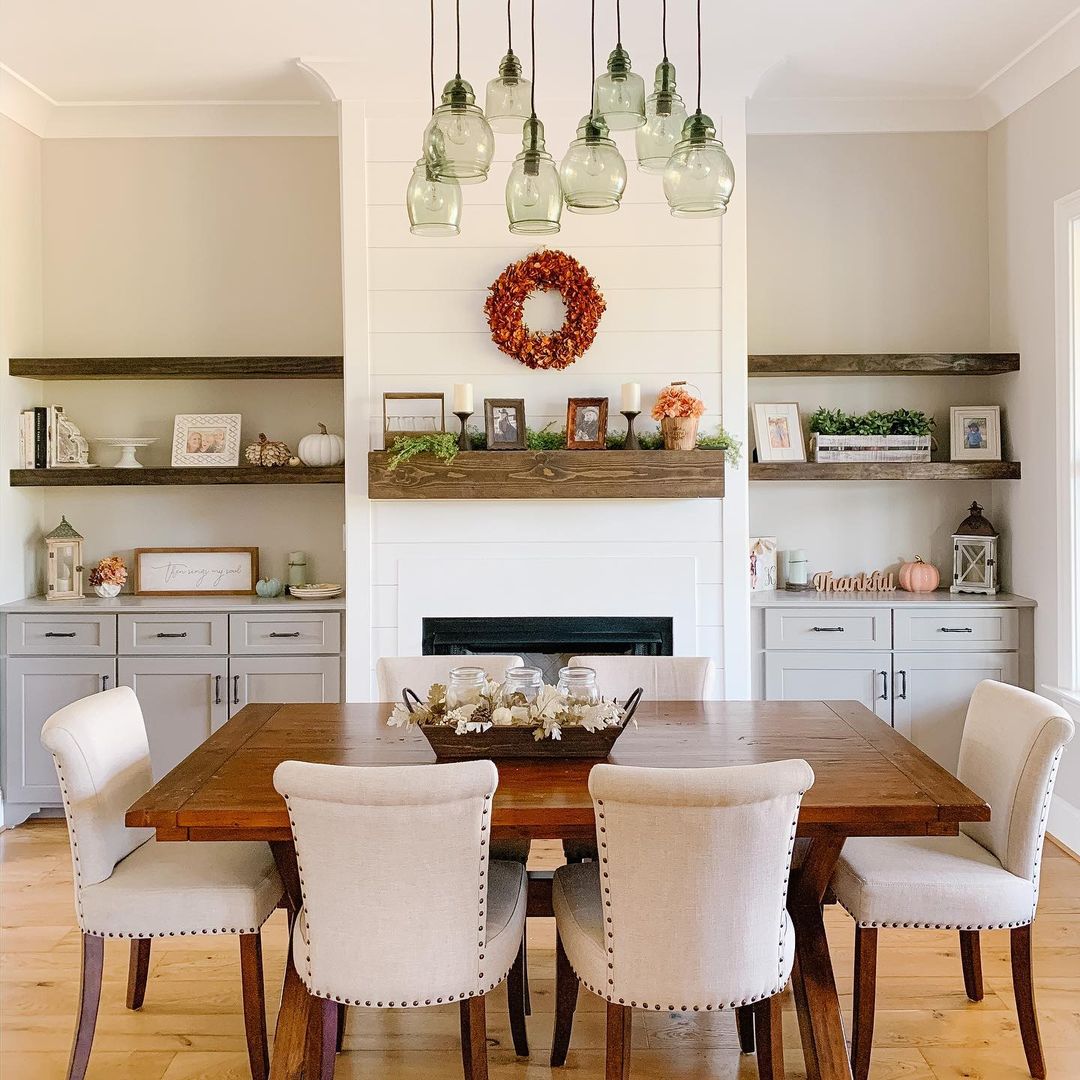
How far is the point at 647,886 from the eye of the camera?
2.02 m

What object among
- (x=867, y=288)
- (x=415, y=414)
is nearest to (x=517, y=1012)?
(x=415, y=414)

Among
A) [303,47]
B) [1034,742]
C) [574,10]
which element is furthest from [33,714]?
A: [1034,742]

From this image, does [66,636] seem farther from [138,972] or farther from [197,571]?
[138,972]

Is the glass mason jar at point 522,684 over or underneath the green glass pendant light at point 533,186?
underneath

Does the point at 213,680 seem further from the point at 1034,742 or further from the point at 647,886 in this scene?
the point at 1034,742

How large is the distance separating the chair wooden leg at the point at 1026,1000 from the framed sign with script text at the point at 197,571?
3369 millimetres

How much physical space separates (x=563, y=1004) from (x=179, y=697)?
245cm

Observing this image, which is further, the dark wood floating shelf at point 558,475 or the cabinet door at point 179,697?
the cabinet door at point 179,697

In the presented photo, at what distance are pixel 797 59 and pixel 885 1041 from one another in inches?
133

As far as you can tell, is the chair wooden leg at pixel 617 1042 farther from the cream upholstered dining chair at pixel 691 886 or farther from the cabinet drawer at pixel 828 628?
the cabinet drawer at pixel 828 628

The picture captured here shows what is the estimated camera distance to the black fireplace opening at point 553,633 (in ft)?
14.1

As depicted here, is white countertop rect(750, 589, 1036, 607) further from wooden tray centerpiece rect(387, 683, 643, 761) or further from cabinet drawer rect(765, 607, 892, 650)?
wooden tray centerpiece rect(387, 683, 643, 761)

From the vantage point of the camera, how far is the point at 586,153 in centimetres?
230

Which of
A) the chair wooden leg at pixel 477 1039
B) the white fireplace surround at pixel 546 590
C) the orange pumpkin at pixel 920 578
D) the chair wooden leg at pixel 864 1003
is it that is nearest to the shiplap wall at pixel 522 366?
the white fireplace surround at pixel 546 590
